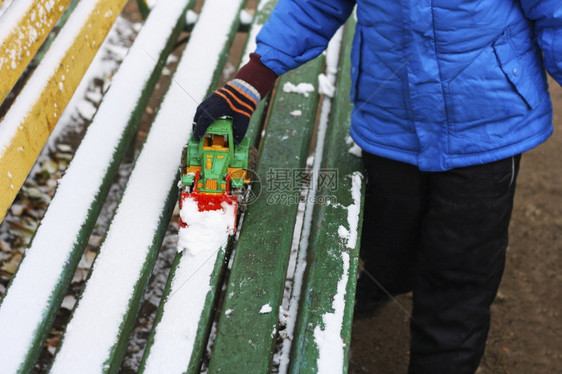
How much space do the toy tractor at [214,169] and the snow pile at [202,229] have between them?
0.02 m

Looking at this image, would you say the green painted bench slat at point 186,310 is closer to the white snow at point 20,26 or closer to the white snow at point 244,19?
the white snow at point 20,26

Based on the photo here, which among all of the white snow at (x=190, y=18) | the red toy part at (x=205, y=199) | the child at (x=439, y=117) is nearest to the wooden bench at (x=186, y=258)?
the red toy part at (x=205, y=199)

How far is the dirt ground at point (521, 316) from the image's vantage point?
2.59 metres

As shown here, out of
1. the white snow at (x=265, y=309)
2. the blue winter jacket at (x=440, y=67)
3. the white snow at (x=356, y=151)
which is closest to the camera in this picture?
the white snow at (x=265, y=309)

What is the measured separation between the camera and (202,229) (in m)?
1.82

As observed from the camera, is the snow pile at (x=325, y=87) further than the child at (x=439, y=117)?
Yes

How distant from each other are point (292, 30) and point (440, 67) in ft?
1.77

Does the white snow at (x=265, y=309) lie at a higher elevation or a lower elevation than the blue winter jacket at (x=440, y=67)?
lower

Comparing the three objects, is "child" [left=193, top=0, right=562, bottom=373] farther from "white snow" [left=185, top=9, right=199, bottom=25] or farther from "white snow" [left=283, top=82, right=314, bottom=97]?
"white snow" [left=185, top=9, right=199, bottom=25]

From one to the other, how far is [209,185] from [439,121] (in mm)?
801

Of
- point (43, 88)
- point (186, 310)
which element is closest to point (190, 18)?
point (43, 88)

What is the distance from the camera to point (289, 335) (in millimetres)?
1854

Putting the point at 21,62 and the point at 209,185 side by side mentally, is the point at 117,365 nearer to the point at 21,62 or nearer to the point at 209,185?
the point at 209,185

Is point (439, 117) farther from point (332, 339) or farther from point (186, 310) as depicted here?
point (186, 310)
